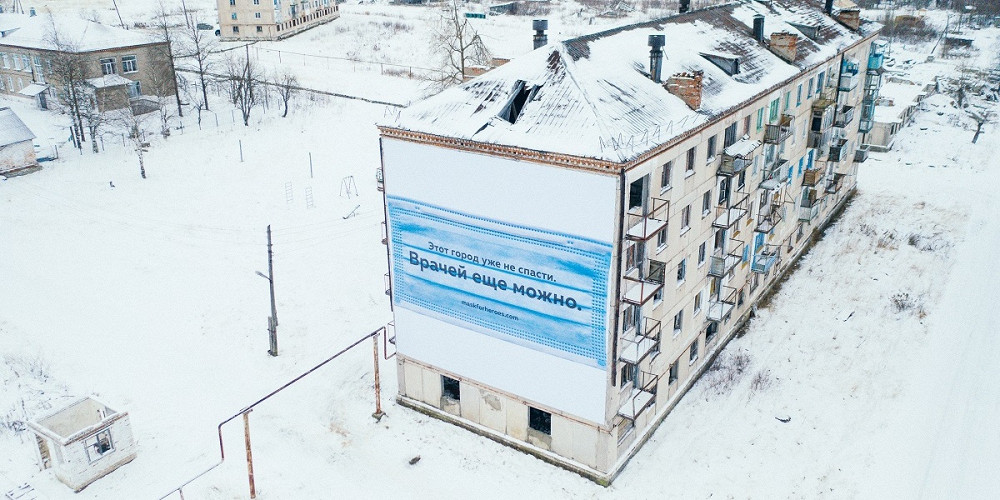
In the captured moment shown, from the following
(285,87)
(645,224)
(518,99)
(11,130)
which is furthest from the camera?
(285,87)

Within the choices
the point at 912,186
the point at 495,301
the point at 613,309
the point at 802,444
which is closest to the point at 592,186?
the point at 613,309

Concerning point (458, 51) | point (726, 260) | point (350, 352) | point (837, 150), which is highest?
point (458, 51)

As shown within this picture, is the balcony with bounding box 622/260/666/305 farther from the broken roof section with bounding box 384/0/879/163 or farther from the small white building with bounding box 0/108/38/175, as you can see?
the small white building with bounding box 0/108/38/175

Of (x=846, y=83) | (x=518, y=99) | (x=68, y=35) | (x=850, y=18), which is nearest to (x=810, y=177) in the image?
(x=846, y=83)

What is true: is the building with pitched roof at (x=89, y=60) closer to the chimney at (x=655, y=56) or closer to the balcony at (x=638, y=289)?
the chimney at (x=655, y=56)

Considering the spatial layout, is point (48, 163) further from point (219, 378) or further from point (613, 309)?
point (613, 309)

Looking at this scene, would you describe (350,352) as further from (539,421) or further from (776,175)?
(776,175)

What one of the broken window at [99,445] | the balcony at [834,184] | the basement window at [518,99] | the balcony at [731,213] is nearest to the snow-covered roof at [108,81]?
the broken window at [99,445]

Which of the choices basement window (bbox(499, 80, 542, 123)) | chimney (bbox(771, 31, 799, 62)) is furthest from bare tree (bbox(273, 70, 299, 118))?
basement window (bbox(499, 80, 542, 123))
